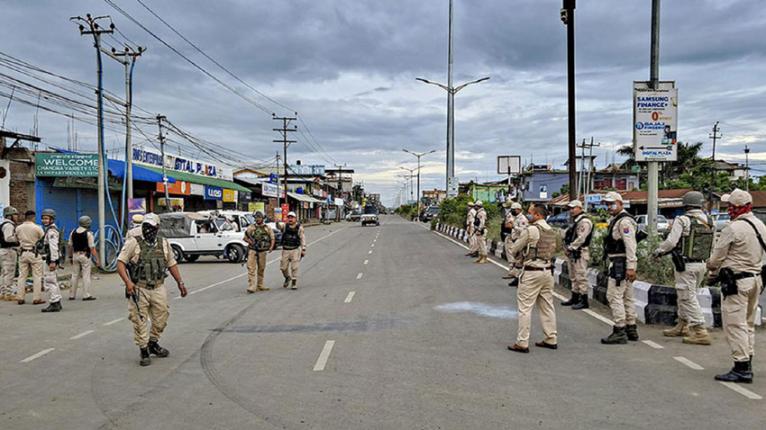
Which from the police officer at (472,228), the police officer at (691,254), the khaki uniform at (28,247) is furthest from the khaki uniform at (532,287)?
the police officer at (472,228)

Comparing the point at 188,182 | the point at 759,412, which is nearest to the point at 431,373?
the point at 759,412

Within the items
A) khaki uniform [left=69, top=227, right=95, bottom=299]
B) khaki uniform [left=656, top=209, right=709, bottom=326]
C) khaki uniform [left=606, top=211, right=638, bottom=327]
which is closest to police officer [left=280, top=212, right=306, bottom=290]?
khaki uniform [left=69, top=227, right=95, bottom=299]

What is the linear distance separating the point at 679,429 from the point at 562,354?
9.27ft

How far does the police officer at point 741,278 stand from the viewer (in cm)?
659

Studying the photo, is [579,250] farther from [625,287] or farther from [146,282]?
[146,282]

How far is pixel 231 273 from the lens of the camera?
20203mm

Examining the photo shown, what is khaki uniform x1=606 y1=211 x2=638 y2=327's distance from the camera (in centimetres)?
858

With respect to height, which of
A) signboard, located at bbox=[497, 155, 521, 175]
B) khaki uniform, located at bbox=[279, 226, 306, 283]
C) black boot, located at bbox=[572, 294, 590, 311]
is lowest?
black boot, located at bbox=[572, 294, 590, 311]

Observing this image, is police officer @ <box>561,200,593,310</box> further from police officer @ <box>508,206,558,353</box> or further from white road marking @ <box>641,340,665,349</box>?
police officer @ <box>508,206,558,353</box>

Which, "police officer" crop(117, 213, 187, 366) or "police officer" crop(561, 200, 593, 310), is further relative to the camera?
"police officer" crop(561, 200, 593, 310)

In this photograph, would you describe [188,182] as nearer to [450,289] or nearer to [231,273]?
[231,273]

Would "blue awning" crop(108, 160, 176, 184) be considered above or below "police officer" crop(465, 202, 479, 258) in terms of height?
above

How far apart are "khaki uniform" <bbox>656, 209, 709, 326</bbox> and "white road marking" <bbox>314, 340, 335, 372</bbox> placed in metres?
4.64

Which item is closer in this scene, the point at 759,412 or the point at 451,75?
the point at 759,412
